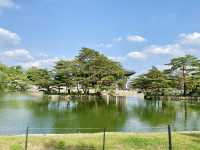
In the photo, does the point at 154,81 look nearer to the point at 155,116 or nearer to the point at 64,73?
the point at 64,73

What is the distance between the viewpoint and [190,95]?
4334cm

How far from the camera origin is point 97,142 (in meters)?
8.77

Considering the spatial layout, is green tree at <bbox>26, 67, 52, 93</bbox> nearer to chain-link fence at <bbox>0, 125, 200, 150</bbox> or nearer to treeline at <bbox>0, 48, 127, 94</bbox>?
treeline at <bbox>0, 48, 127, 94</bbox>

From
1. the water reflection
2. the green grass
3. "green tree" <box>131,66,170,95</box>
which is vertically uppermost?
"green tree" <box>131,66,170,95</box>

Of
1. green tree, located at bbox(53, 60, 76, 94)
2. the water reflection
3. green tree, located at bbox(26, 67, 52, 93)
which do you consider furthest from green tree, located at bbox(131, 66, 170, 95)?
the water reflection

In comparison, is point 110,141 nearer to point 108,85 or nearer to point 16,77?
point 108,85

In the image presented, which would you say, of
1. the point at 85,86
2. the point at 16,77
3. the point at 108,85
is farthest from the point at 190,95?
the point at 16,77

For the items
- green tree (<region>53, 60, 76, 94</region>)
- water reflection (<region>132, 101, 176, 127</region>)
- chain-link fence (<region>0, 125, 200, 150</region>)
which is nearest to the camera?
chain-link fence (<region>0, 125, 200, 150</region>)

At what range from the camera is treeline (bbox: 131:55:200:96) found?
1625 inches

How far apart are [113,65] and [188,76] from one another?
11495 millimetres

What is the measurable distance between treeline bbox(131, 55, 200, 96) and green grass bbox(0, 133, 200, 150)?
105ft

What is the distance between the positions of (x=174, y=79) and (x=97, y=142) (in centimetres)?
3636

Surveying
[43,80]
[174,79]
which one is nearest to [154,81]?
[174,79]

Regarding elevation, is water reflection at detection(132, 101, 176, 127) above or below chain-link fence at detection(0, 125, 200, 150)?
below
